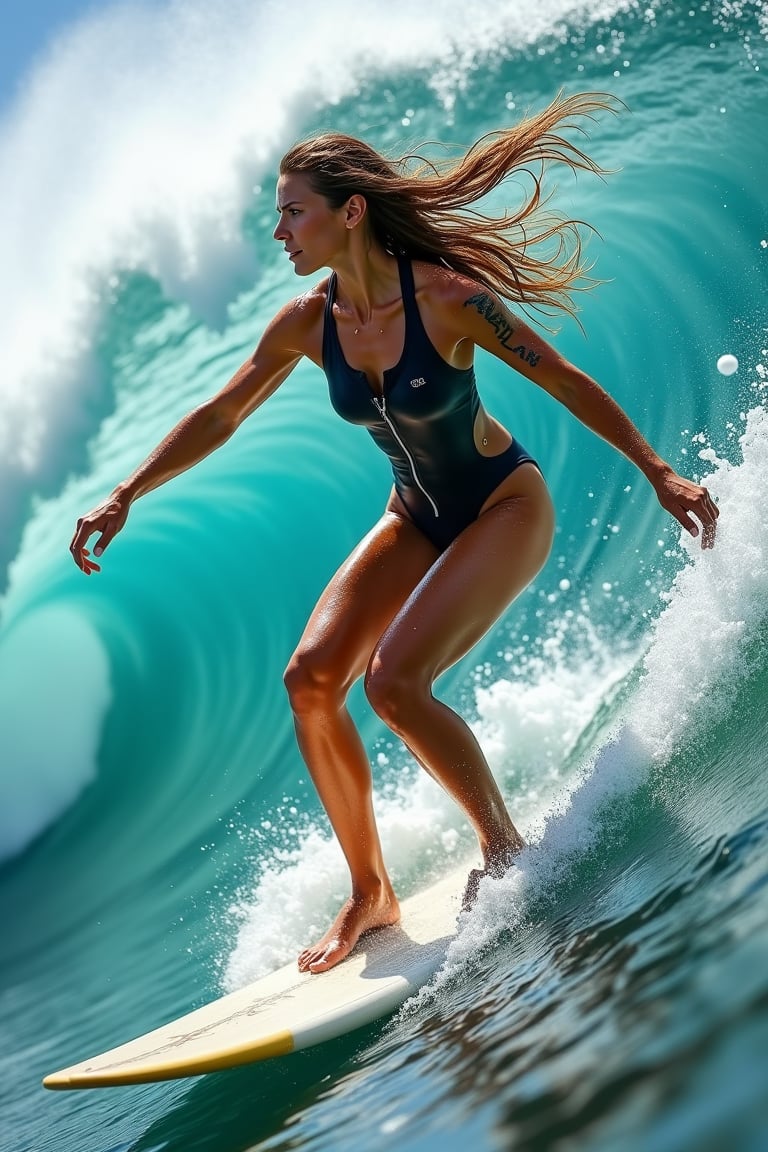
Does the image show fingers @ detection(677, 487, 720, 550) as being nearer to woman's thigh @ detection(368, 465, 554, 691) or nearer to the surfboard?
woman's thigh @ detection(368, 465, 554, 691)

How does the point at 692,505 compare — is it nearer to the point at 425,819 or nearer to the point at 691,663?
the point at 691,663

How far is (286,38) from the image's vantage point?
952 centimetres

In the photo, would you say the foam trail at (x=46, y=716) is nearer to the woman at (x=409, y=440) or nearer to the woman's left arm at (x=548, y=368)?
the woman at (x=409, y=440)

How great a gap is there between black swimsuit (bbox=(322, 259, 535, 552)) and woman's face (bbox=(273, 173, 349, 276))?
16 cm

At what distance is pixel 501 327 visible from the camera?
10.1 ft

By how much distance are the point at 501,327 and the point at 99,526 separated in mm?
1114

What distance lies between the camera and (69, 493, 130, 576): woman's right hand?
3119 millimetres

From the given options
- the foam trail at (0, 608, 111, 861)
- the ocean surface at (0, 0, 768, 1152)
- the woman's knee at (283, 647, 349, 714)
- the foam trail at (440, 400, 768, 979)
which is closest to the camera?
the ocean surface at (0, 0, 768, 1152)

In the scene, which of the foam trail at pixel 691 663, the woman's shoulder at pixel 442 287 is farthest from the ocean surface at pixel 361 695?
the woman's shoulder at pixel 442 287

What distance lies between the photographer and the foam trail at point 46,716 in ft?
27.6

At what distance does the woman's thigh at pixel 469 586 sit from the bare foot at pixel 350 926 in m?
0.72

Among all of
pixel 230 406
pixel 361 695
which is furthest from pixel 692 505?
pixel 361 695

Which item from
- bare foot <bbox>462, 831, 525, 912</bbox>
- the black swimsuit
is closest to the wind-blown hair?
the black swimsuit

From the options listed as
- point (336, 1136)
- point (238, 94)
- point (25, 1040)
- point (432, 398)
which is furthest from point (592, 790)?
point (238, 94)
